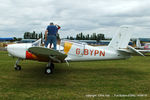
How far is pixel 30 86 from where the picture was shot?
203 inches

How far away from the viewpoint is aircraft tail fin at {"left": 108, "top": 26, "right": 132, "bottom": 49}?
7.65 meters

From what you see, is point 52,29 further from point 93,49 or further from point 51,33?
point 93,49

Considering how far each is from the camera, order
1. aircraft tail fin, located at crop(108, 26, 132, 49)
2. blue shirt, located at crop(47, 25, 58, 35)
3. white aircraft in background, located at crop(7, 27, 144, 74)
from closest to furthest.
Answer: blue shirt, located at crop(47, 25, 58, 35) < white aircraft in background, located at crop(7, 27, 144, 74) < aircraft tail fin, located at crop(108, 26, 132, 49)

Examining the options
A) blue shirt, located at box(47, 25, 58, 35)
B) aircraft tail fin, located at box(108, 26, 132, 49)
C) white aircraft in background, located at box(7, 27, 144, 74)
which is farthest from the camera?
aircraft tail fin, located at box(108, 26, 132, 49)

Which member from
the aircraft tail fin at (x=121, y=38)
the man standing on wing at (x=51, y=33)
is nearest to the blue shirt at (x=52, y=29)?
the man standing on wing at (x=51, y=33)

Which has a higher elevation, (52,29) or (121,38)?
(52,29)

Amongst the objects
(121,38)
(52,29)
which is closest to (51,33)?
(52,29)

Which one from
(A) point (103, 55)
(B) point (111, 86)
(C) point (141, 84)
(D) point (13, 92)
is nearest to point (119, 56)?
(A) point (103, 55)

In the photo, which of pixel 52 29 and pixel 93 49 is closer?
pixel 52 29

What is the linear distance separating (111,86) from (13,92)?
334 cm

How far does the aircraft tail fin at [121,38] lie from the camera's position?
7648 mm

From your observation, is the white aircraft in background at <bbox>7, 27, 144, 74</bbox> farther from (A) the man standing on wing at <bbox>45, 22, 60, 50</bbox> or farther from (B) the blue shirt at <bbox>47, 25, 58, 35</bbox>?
(B) the blue shirt at <bbox>47, 25, 58, 35</bbox>

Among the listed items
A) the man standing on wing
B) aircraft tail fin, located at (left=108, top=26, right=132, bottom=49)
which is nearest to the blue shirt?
the man standing on wing

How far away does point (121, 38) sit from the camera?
7766 millimetres
